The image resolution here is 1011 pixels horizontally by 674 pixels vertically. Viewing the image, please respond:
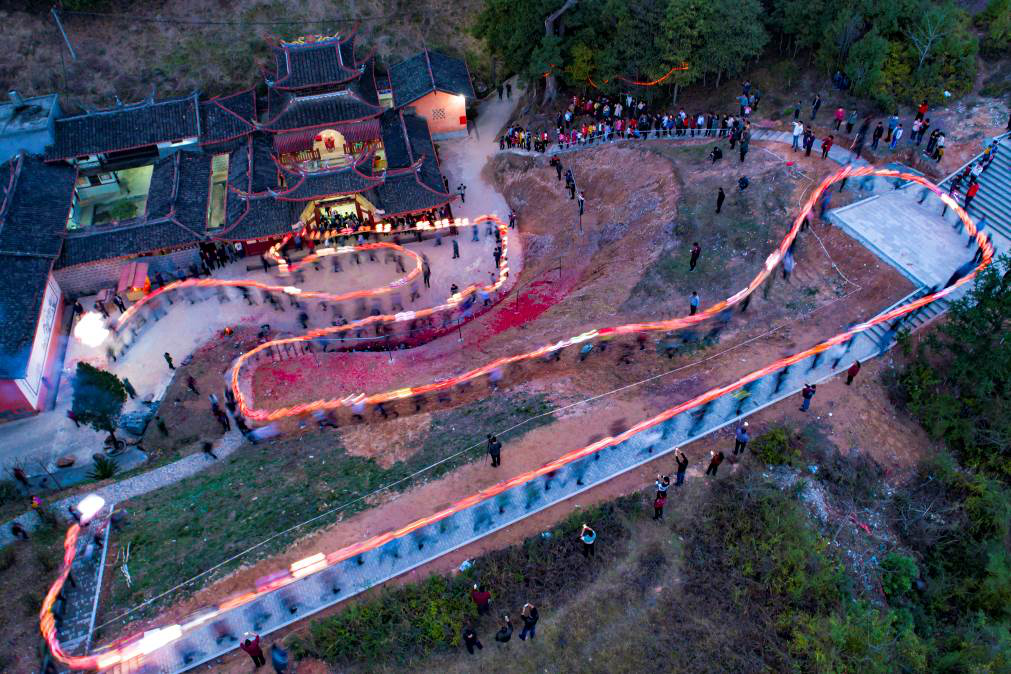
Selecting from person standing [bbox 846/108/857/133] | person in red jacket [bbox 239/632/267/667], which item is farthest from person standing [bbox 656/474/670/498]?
person standing [bbox 846/108/857/133]

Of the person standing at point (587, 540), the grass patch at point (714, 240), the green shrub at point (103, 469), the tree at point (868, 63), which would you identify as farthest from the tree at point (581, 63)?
the green shrub at point (103, 469)

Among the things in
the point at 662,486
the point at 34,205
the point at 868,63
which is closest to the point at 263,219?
the point at 34,205

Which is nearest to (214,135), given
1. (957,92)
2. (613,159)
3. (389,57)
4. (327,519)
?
(389,57)

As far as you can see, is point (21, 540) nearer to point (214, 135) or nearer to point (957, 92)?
point (214, 135)

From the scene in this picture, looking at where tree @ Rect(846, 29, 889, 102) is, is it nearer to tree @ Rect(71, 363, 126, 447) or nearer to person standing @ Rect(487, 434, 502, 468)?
person standing @ Rect(487, 434, 502, 468)

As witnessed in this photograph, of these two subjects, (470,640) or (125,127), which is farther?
(125,127)

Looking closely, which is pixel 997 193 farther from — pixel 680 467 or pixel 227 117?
pixel 227 117

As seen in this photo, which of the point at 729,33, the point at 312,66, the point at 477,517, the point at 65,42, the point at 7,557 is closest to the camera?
the point at 477,517
